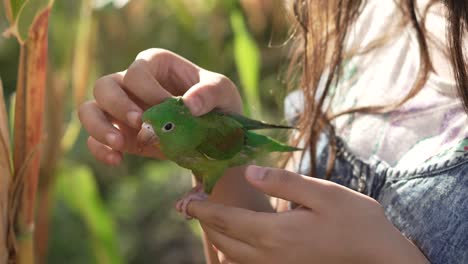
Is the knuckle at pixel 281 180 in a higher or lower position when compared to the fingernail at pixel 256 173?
lower

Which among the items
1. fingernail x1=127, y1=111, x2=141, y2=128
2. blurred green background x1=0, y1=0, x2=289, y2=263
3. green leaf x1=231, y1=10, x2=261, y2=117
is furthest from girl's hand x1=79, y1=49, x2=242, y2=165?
blurred green background x1=0, y1=0, x2=289, y2=263

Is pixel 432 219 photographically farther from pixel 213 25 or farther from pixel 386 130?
pixel 213 25

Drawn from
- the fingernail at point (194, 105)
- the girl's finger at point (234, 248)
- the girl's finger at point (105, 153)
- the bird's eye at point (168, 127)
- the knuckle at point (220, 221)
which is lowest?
the girl's finger at point (234, 248)

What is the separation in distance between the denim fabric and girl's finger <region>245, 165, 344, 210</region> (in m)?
0.14

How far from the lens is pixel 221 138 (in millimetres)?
578

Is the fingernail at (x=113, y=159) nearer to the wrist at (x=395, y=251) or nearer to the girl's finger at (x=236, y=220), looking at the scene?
the girl's finger at (x=236, y=220)

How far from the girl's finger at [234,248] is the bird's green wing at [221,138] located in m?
0.07

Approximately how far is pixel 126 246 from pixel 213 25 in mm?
606

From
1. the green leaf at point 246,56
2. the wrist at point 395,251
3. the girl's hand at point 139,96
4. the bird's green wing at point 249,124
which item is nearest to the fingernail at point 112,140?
the girl's hand at point 139,96

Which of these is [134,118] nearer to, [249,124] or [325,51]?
[249,124]

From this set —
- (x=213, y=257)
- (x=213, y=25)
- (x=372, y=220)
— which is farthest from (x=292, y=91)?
(x=213, y=25)

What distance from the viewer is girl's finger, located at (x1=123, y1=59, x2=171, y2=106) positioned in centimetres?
62

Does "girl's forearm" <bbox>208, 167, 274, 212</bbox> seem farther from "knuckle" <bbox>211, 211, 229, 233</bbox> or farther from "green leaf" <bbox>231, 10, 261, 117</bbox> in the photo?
"green leaf" <bbox>231, 10, 261, 117</bbox>

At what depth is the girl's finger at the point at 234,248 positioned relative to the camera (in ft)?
1.89
